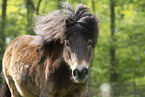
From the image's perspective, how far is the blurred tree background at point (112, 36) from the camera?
14305mm

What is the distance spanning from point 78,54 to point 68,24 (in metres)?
0.65

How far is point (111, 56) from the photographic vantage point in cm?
2161

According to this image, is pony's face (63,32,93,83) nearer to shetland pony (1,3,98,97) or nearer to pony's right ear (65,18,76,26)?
shetland pony (1,3,98,97)

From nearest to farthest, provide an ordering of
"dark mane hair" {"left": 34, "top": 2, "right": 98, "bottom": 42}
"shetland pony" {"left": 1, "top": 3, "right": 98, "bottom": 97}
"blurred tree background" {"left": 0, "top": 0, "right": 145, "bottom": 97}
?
1. "shetland pony" {"left": 1, "top": 3, "right": 98, "bottom": 97}
2. "dark mane hair" {"left": 34, "top": 2, "right": 98, "bottom": 42}
3. "blurred tree background" {"left": 0, "top": 0, "right": 145, "bottom": 97}

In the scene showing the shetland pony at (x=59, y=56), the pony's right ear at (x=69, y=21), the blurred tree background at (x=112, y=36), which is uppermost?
the pony's right ear at (x=69, y=21)

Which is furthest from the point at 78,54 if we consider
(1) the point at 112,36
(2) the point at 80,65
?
(1) the point at 112,36

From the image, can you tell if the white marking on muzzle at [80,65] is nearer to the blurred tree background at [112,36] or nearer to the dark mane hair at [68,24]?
the dark mane hair at [68,24]

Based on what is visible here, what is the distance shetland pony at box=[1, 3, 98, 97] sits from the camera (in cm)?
363

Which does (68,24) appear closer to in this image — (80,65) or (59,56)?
(59,56)

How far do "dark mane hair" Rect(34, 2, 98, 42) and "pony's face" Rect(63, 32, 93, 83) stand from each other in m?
0.12

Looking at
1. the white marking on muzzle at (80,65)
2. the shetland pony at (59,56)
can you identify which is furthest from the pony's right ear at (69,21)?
the white marking on muzzle at (80,65)

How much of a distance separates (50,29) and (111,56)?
58.5 ft

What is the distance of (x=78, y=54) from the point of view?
3508mm

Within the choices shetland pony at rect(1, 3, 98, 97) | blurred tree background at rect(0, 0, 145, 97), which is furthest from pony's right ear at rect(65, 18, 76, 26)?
blurred tree background at rect(0, 0, 145, 97)
